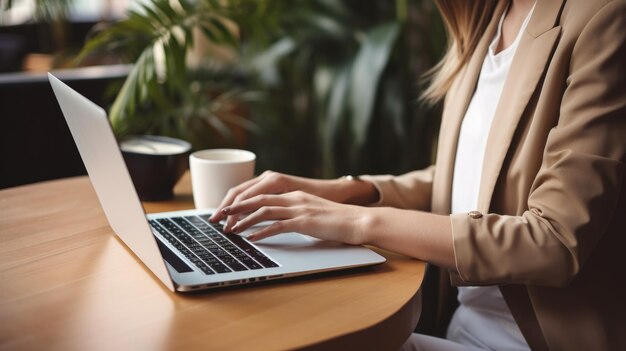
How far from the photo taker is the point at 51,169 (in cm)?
227

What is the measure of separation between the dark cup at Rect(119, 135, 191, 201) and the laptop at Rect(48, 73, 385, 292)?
0.54 feet

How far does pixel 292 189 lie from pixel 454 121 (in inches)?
12.3

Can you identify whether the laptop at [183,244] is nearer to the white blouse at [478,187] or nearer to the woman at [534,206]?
the woman at [534,206]

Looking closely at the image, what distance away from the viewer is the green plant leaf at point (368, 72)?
7.56 ft

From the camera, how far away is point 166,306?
74cm

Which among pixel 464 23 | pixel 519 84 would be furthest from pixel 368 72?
pixel 519 84

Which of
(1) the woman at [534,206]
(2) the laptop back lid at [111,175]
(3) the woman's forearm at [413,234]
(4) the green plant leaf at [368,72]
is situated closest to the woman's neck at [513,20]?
(1) the woman at [534,206]

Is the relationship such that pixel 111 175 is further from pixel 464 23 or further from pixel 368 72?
pixel 368 72

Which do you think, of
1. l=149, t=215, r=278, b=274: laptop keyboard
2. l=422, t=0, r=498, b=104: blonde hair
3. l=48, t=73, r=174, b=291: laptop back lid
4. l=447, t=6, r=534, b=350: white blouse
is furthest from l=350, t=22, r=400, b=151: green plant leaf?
l=48, t=73, r=174, b=291: laptop back lid

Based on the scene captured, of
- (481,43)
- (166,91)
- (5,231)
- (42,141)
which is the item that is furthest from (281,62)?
(5,231)

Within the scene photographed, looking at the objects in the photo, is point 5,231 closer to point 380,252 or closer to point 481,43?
point 380,252

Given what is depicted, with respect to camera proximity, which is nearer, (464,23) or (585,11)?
(585,11)

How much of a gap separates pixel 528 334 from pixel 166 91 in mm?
1845

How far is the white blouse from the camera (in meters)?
1.05
